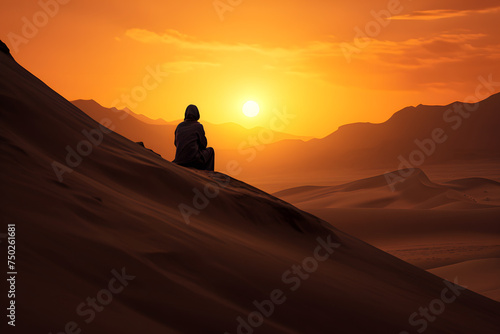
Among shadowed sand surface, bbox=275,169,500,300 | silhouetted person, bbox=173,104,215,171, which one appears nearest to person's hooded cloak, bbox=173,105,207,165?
silhouetted person, bbox=173,104,215,171

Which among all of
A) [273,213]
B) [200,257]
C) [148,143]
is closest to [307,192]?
[273,213]

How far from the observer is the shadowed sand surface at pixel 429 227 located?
12.5m

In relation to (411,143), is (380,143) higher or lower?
lower

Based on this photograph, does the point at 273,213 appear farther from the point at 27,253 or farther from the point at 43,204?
the point at 27,253

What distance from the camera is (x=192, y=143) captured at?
25.7ft

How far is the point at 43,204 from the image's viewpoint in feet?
11.2

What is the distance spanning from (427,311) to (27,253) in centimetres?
380

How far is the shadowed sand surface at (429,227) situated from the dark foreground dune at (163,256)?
5.11 m

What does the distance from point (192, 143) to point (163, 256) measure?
4.33 metres

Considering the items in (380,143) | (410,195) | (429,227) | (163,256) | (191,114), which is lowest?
(163,256)

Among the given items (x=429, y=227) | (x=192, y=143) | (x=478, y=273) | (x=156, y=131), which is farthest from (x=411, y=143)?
(x=192, y=143)

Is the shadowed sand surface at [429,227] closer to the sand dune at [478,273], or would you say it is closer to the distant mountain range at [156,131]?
the sand dune at [478,273]

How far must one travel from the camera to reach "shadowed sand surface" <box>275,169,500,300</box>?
1248cm

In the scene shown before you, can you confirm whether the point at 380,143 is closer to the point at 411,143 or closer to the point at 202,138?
the point at 411,143
